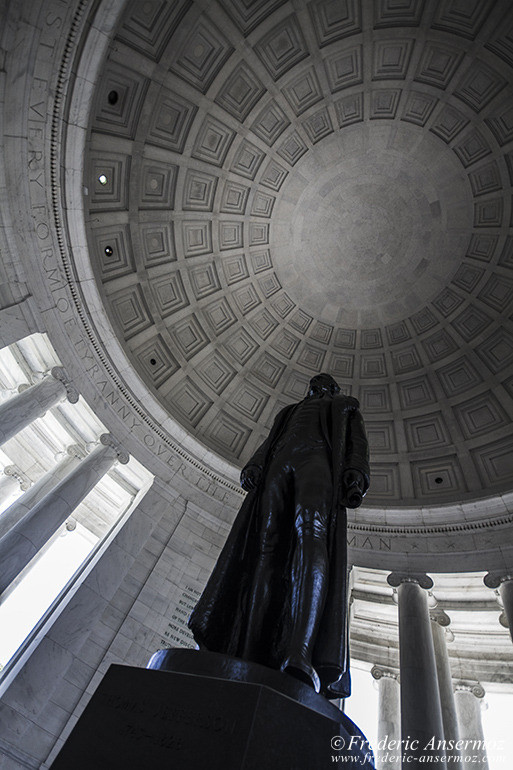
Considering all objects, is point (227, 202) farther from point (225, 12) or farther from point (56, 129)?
point (56, 129)

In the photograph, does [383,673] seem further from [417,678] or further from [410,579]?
[417,678]

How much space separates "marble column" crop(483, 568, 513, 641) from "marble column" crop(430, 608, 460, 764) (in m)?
2.09

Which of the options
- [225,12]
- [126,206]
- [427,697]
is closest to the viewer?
[427,697]

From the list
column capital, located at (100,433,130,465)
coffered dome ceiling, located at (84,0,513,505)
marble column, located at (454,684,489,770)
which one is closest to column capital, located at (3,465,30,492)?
column capital, located at (100,433,130,465)

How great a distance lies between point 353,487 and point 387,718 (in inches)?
492

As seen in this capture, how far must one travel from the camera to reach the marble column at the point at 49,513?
29.6ft

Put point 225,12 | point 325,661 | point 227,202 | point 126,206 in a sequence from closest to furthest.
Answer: point 325,661, point 225,12, point 126,206, point 227,202

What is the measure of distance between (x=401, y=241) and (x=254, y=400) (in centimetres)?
861

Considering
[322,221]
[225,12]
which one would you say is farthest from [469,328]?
[225,12]

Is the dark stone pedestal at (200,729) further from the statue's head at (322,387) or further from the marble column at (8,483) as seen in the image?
the marble column at (8,483)

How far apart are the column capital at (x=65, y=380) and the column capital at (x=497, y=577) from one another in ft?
38.6

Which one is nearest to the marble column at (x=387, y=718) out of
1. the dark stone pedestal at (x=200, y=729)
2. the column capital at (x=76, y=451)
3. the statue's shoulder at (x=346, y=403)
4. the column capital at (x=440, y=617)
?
the column capital at (x=440, y=617)

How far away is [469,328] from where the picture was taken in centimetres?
1612

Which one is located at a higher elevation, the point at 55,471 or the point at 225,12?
the point at 225,12
